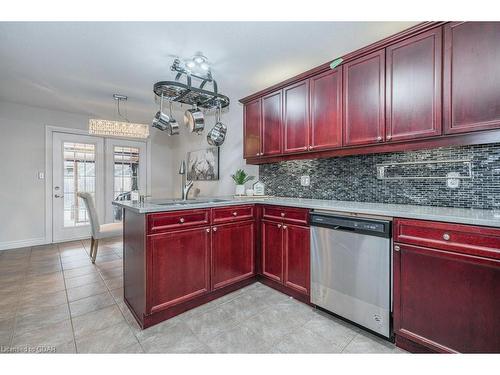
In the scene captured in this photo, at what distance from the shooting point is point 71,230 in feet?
14.3

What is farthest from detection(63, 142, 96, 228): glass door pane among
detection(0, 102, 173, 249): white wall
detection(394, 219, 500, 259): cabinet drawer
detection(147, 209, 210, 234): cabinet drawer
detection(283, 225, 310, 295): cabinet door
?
detection(394, 219, 500, 259): cabinet drawer

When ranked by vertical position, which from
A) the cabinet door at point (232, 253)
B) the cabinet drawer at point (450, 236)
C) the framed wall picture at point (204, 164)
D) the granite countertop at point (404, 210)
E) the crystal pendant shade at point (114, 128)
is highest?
the crystal pendant shade at point (114, 128)

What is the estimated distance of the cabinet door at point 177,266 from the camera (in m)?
1.77

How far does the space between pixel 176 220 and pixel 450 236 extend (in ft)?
5.93

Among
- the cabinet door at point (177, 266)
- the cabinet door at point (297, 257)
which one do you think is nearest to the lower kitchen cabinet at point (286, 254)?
the cabinet door at point (297, 257)

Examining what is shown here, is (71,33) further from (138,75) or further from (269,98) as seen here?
(269,98)

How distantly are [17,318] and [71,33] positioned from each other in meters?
2.35

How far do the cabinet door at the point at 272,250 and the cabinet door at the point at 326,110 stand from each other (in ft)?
2.93

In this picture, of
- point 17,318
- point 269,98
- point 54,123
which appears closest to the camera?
point 17,318

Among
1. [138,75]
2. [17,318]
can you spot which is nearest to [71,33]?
[138,75]

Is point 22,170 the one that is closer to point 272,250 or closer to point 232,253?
point 232,253

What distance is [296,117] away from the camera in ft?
8.07

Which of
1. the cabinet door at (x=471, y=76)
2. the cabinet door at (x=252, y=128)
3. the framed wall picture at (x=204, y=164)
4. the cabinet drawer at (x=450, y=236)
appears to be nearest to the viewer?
the cabinet drawer at (x=450, y=236)

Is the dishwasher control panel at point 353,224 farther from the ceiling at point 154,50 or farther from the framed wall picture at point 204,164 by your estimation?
the framed wall picture at point 204,164
